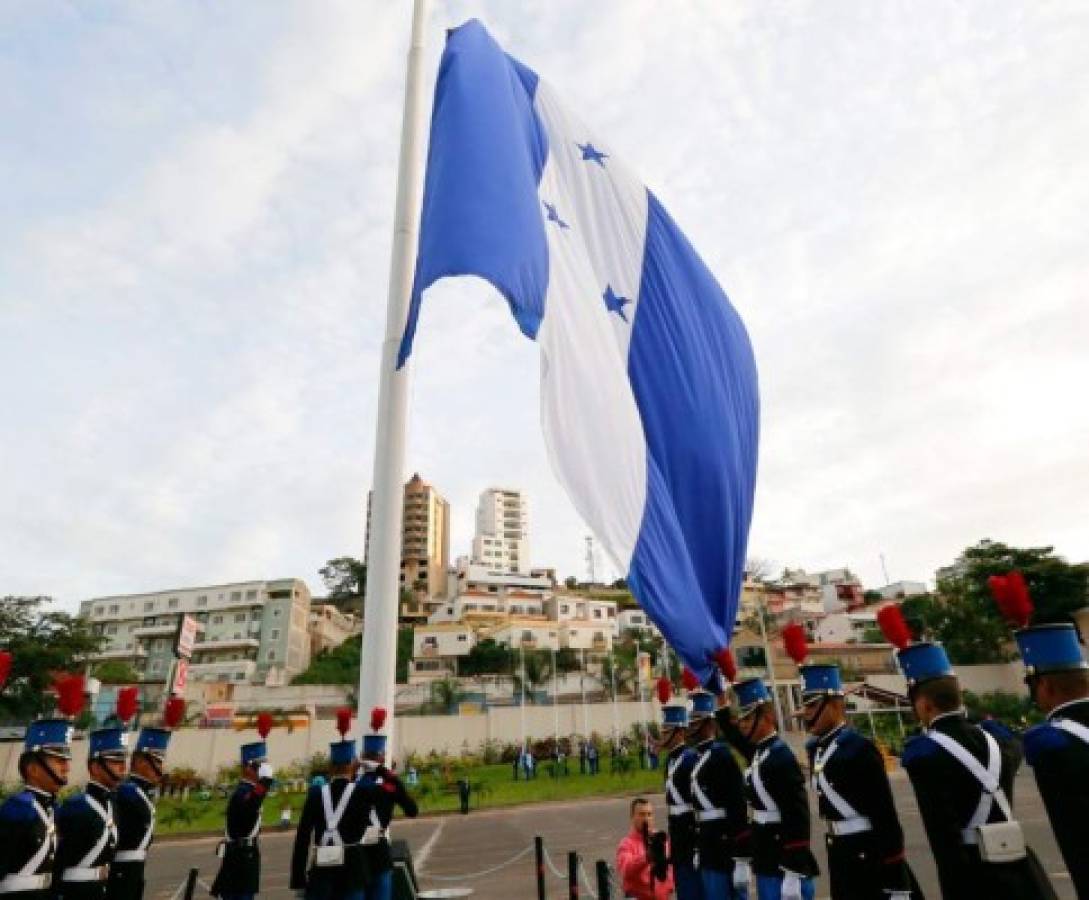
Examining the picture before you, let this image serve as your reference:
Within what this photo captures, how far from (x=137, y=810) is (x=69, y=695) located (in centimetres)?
174

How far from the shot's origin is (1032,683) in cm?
359

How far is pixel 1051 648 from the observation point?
3.55 metres

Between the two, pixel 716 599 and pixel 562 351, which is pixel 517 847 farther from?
pixel 562 351

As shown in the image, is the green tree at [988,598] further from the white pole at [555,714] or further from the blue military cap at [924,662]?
the blue military cap at [924,662]

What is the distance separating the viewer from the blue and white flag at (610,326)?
21.7 feet

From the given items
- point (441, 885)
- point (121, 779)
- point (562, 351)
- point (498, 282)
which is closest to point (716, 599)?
point (562, 351)

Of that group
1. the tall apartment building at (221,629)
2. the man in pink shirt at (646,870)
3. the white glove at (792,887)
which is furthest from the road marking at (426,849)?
the tall apartment building at (221,629)

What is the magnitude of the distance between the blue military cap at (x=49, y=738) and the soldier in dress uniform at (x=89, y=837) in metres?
0.24

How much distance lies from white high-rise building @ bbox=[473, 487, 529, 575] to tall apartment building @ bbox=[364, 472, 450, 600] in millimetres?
20315

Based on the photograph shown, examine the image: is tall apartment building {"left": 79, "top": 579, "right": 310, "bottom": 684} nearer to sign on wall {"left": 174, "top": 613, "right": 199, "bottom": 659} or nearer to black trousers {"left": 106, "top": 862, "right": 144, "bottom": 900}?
Result: sign on wall {"left": 174, "top": 613, "right": 199, "bottom": 659}

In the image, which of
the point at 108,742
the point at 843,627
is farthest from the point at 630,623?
the point at 108,742

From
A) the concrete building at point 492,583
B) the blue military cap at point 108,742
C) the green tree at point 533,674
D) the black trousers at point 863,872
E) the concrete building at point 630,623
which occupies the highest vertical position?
the concrete building at point 492,583

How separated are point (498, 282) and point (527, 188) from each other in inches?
51.5

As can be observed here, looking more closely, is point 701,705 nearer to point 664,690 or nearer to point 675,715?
point 664,690
